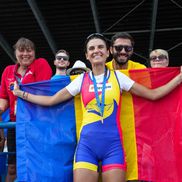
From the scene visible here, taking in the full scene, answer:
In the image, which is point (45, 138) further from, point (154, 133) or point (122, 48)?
point (122, 48)

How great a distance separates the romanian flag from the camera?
3645 millimetres

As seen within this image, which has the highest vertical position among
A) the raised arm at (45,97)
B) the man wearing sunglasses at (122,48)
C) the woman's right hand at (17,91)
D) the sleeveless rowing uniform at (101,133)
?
the man wearing sunglasses at (122,48)

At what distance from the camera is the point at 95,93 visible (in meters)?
3.48

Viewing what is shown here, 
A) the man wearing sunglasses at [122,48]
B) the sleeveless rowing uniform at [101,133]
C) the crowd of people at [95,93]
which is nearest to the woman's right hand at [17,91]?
the crowd of people at [95,93]

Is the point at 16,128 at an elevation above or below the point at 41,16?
below

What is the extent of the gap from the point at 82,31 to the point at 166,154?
780cm

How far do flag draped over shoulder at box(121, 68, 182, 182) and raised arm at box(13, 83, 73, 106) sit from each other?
645mm

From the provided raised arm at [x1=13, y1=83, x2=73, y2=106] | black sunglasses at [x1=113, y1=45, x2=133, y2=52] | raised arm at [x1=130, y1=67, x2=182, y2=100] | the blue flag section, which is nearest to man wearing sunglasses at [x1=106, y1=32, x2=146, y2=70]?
black sunglasses at [x1=113, y1=45, x2=133, y2=52]

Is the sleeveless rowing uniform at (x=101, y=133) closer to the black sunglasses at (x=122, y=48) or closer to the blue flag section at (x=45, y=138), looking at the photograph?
the blue flag section at (x=45, y=138)

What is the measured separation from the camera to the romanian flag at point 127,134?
3.64m

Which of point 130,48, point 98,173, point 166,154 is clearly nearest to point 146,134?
point 166,154

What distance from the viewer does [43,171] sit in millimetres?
3750

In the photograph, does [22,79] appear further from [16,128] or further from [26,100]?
[16,128]

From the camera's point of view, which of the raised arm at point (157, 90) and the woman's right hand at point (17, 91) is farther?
the woman's right hand at point (17, 91)
